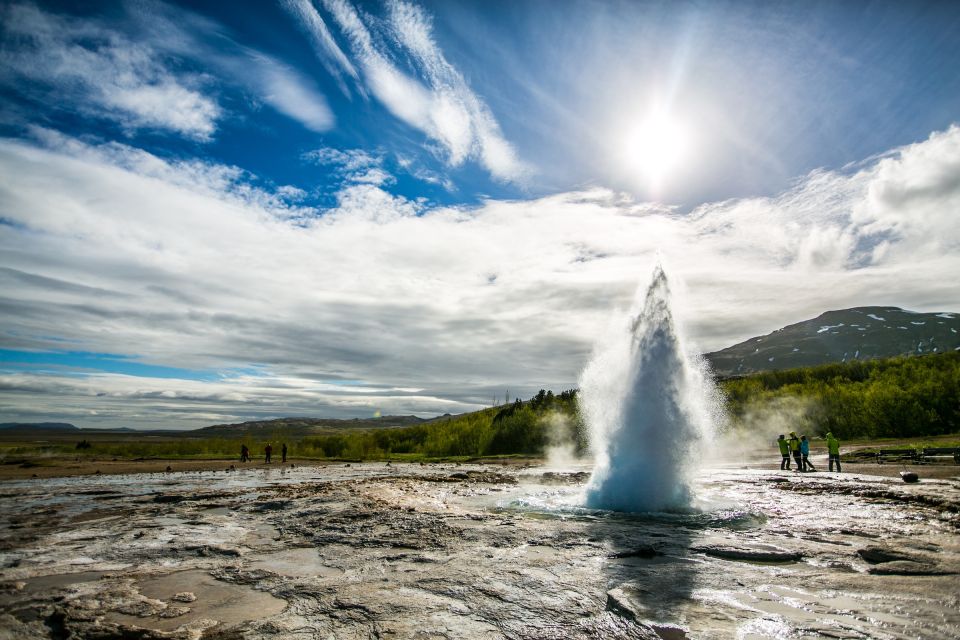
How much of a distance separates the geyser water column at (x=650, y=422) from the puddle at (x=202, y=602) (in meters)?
10.3

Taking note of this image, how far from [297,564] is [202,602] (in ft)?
6.64

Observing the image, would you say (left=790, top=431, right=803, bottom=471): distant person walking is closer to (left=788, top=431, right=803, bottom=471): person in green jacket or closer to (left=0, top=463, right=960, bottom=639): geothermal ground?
(left=788, top=431, right=803, bottom=471): person in green jacket

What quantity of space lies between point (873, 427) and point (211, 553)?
60.0 metres

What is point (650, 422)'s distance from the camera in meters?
14.7

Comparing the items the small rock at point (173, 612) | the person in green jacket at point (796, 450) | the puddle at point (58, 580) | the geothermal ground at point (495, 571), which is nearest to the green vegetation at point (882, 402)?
the person in green jacket at point (796, 450)

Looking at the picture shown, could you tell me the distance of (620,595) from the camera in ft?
20.1

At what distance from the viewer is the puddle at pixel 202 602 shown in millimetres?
5609

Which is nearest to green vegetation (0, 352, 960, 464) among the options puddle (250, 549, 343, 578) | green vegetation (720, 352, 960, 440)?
green vegetation (720, 352, 960, 440)

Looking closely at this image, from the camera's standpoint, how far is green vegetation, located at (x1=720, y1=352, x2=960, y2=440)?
46938mm

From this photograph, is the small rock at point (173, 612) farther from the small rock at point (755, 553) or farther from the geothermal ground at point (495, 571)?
the small rock at point (755, 553)

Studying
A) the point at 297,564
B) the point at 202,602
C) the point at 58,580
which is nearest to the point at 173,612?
the point at 202,602

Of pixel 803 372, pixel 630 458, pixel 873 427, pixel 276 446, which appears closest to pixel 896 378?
pixel 873 427

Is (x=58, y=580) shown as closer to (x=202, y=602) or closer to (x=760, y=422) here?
(x=202, y=602)

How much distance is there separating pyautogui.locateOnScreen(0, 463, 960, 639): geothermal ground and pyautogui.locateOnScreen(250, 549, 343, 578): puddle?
0.12 feet
